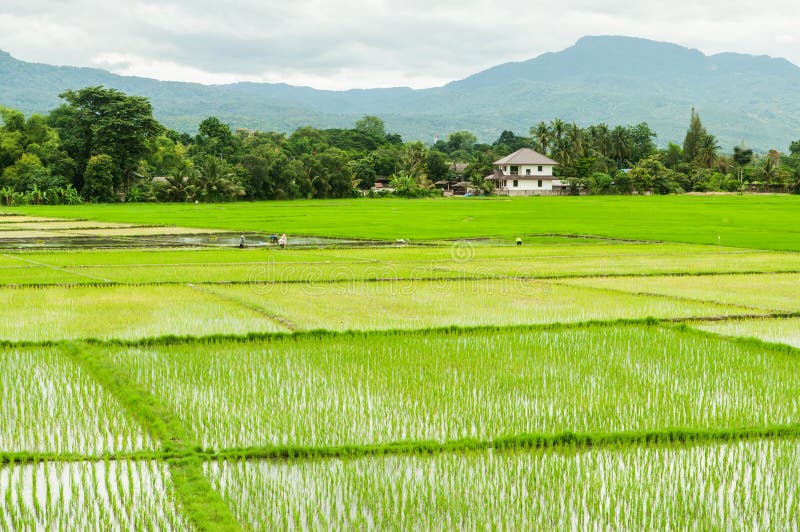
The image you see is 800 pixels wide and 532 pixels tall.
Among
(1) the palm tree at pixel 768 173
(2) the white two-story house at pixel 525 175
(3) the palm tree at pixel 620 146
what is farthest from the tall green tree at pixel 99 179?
(3) the palm tree at pixel 620 146

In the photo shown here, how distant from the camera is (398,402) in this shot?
7.24 meters

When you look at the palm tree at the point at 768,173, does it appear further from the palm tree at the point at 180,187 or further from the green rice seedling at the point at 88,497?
the green rice seedling at the point at 88,497

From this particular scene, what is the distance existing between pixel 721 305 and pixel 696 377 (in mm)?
5011

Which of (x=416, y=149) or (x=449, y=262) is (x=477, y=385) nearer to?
(x=449, y=262)

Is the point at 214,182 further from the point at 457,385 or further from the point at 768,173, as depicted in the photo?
the point at 457,385

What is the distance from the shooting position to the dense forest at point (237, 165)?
59.6m

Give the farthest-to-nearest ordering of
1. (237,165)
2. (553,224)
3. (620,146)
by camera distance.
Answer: (620,146) < (237,165) < (553,224)

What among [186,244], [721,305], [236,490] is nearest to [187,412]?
[236,490]

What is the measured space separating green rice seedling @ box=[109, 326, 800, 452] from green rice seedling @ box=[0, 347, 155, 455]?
1.53 ft

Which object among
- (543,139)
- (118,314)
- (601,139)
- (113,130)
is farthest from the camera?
(601,139)

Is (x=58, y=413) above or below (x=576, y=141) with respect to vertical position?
below

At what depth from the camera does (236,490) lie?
5.25 metres

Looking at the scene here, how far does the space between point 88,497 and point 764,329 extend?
8641mm

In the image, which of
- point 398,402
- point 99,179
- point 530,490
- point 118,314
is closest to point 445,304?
point 118,314
